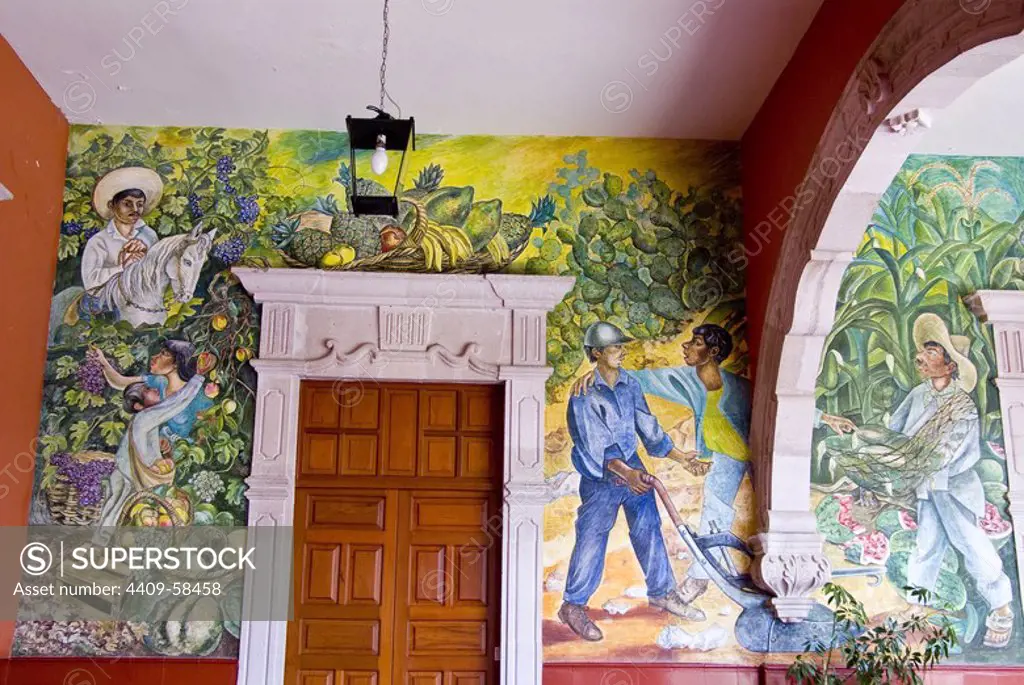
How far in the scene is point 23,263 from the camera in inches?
223

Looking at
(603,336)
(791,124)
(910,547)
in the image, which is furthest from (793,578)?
(791,124)

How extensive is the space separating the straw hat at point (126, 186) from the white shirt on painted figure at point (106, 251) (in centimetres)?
10

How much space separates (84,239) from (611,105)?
10.6ft

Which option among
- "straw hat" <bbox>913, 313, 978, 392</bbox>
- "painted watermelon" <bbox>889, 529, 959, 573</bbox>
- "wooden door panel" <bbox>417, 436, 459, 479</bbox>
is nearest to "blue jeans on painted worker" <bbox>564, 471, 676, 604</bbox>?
"wooden door panel" <bbox>417, 436, 459, 479</bbox>

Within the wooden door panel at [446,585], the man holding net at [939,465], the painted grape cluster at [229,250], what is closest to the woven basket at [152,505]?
the wooden door panel at [446,585]

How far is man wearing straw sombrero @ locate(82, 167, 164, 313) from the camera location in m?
6.12

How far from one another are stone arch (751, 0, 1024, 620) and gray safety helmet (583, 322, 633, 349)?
2.73 feet

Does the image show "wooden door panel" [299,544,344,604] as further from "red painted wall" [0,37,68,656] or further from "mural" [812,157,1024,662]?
"mural" [812,157,1024,662]

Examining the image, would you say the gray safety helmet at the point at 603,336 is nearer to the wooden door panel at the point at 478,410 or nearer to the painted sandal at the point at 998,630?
the wooden door panel at the point at 478,410

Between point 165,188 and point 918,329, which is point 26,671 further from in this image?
point 918,329

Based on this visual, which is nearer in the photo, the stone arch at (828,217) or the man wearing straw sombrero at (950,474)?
the stone arch at (828,217)

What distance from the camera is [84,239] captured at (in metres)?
6.18

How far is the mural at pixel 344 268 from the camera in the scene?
5.85 metres

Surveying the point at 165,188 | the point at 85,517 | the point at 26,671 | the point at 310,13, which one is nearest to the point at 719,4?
the point at 310,13
